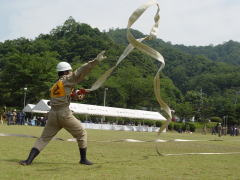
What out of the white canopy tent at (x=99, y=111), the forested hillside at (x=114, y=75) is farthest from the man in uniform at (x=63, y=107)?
the forested hillside at (x=114, y=75)

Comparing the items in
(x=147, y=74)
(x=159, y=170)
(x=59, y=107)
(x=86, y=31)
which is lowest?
(x=159, y=170)

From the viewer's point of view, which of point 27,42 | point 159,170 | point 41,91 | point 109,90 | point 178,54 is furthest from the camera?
point 178,54

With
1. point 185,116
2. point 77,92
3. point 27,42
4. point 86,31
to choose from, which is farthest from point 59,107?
point 86,31

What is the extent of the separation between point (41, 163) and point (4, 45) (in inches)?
3976

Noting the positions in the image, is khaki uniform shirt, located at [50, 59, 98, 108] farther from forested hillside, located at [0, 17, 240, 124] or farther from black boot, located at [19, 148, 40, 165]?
forested hillside, located at [0, 17, 240, 124]

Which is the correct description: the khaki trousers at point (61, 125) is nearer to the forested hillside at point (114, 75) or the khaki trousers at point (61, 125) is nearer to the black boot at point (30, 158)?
the black boot at point (30, 158)

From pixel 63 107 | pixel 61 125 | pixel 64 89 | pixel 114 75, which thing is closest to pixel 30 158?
pixel 61 125

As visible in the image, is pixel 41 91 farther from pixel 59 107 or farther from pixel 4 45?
pixel 59 107

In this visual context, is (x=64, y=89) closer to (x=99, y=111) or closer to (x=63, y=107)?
(x=63, y=107)

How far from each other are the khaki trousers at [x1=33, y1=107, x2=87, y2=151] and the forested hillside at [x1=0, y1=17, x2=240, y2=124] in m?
67.2

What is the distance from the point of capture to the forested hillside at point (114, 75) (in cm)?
7825

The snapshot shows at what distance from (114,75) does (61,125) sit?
96.9 m

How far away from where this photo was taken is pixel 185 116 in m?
102

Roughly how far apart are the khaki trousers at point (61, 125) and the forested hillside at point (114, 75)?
67220mm
